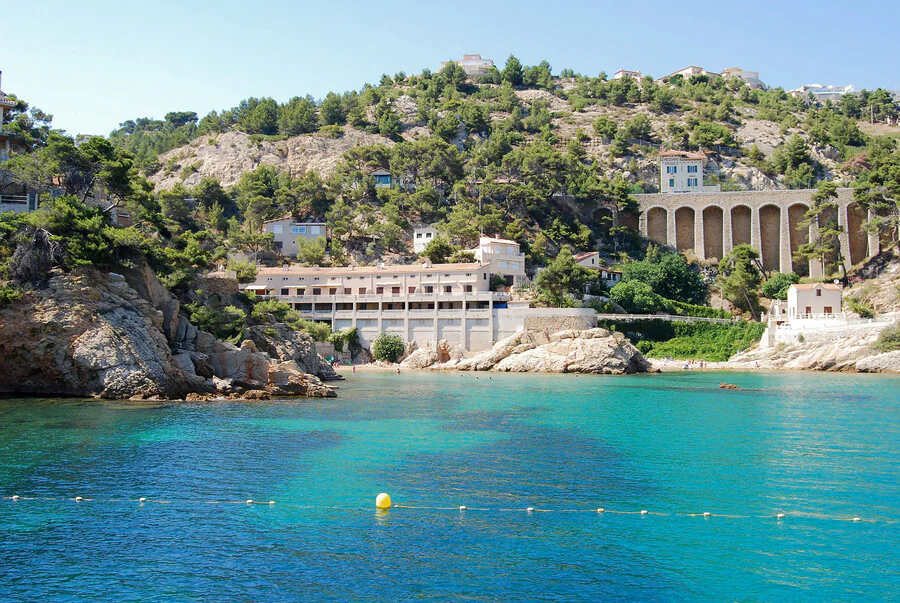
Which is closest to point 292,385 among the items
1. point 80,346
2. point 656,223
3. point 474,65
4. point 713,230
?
point 80,346

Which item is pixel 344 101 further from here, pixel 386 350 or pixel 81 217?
pixel 81 217

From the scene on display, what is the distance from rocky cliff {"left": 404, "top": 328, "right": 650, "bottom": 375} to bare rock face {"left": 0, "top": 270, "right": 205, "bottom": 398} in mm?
29623

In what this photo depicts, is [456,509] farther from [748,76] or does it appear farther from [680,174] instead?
[748,76]

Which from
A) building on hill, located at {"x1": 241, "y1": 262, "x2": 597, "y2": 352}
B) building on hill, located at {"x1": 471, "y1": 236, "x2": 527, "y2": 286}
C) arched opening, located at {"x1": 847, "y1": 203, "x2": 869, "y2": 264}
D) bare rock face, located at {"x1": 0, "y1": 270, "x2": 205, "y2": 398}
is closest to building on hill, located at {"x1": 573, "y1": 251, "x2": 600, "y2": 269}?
building on hill, located at {"x1": 471, "y1": 236, "x2": 527, "y2": 286}

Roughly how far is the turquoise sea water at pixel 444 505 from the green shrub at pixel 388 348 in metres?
33.1

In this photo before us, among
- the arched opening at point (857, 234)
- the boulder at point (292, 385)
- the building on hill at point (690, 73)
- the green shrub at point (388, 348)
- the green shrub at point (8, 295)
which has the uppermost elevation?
the building on hill at point (690, 73)

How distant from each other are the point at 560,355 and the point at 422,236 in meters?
24.8

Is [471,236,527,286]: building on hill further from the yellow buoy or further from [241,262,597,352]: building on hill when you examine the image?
the yellow buoy

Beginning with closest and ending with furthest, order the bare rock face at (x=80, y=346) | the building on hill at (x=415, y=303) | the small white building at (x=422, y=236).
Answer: the bare rock face at (x=80, y=346), the building on hill at (x=415, y=303), the small white building at (x=422, y=236)

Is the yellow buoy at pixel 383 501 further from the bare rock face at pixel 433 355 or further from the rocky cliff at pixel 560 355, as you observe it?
the bare rock face at pixel 433 355

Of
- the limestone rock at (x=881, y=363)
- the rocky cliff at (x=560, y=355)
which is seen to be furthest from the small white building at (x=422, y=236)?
the limestone rock at (x=881, y=363)

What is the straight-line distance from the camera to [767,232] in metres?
84.5

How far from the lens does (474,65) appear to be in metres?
144

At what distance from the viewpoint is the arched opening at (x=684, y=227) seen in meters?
86.8
